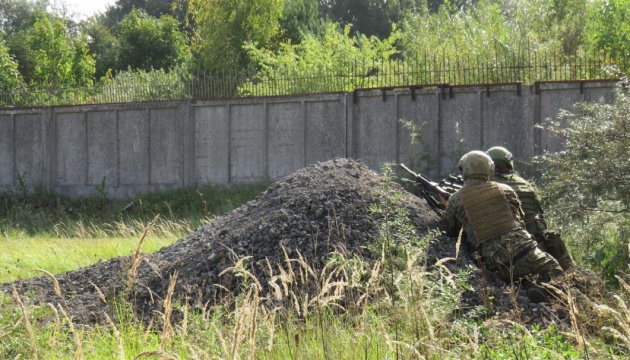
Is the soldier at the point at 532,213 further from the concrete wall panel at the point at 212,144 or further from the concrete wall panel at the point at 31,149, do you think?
the concrete wall panel at the point at 31,149

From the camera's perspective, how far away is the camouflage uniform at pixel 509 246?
833 centimetres

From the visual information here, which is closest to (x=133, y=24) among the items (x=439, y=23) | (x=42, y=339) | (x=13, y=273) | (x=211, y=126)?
(x=439, y=23)

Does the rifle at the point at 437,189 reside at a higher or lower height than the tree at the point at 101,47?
lower

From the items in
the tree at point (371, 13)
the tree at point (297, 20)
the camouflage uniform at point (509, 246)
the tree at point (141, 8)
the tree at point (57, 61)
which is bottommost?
the camouflage uniform at point (509, 246)

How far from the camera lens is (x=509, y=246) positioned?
812 centimetres

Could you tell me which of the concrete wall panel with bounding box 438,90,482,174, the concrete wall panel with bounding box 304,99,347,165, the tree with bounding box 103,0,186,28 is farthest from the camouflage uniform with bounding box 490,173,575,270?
the tree with bounding box 103,0,186,28

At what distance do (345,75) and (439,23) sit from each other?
14180 millimetres

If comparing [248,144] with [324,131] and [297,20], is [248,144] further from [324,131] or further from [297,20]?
[297,20]

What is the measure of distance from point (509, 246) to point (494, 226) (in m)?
0.47

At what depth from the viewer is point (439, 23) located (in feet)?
106

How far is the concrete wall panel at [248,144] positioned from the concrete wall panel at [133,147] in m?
2.48

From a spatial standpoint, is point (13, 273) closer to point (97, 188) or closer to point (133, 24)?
point (97, 188)

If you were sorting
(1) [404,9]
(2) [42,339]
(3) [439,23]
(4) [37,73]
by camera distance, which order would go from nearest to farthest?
1. (2) [42,339]
2. (3) [439,23]
3. (4) [37,73]
4. (1) [404,9]

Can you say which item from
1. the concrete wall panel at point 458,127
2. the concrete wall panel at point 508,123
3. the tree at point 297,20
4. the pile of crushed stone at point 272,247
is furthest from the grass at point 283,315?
the tree at point 297,20
